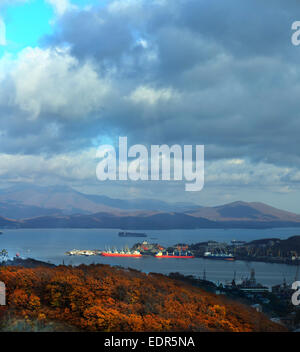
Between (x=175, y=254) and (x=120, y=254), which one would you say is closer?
(x=120, y=254)

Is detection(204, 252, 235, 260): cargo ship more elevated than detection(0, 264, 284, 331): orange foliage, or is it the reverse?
detection(0, 264, 284, 331): orange foliage

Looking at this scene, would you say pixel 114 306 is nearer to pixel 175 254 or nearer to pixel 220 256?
pixel 220 256

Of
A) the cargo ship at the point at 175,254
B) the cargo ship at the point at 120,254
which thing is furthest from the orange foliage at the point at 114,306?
the cargo ship at the point at 175,254

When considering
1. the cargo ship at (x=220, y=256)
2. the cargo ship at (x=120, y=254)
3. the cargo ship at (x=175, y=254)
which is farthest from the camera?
the cargo ship at (x=175, y=254)

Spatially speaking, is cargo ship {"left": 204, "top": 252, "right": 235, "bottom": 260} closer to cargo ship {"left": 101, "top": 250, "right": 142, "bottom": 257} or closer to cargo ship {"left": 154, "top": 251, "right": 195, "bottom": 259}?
cargo ship {"left": 154, "top": 251, "right": 195, "bottom": 259}

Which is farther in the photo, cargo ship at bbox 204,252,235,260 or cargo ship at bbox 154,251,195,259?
cargo ship at bbox 154,251,195,259

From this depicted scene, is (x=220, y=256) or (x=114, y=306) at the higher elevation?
(x=114, y=306)

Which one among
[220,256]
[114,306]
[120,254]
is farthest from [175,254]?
[114,306]

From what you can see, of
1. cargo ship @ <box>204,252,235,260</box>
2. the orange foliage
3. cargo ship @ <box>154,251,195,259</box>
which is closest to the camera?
the orange foliage

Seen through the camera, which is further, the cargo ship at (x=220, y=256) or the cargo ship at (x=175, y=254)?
the cargo ship at (x=175, y=254)

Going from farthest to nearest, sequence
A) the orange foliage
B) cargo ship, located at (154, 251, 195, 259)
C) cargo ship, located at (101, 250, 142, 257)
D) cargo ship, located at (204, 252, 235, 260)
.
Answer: cargo ship, located at (154, 251, 195, 259) → cargo ship, located at (101, 250, 142, 257) → cargo ship, located at (204, 252, 235, 260) → the orange foliage

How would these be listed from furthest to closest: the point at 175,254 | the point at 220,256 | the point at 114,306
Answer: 1. the point at 175,254
2. the point at 220,256
3. the point at 114,306

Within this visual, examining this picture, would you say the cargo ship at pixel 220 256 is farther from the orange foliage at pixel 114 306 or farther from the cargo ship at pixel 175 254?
the orange foliage at pixel 114 306

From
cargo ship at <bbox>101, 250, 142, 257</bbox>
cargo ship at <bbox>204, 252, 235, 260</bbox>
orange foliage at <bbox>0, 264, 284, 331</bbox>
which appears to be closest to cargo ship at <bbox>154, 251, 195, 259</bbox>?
cargo ship at <bbox>204, 252, 235, 260</bbox>
